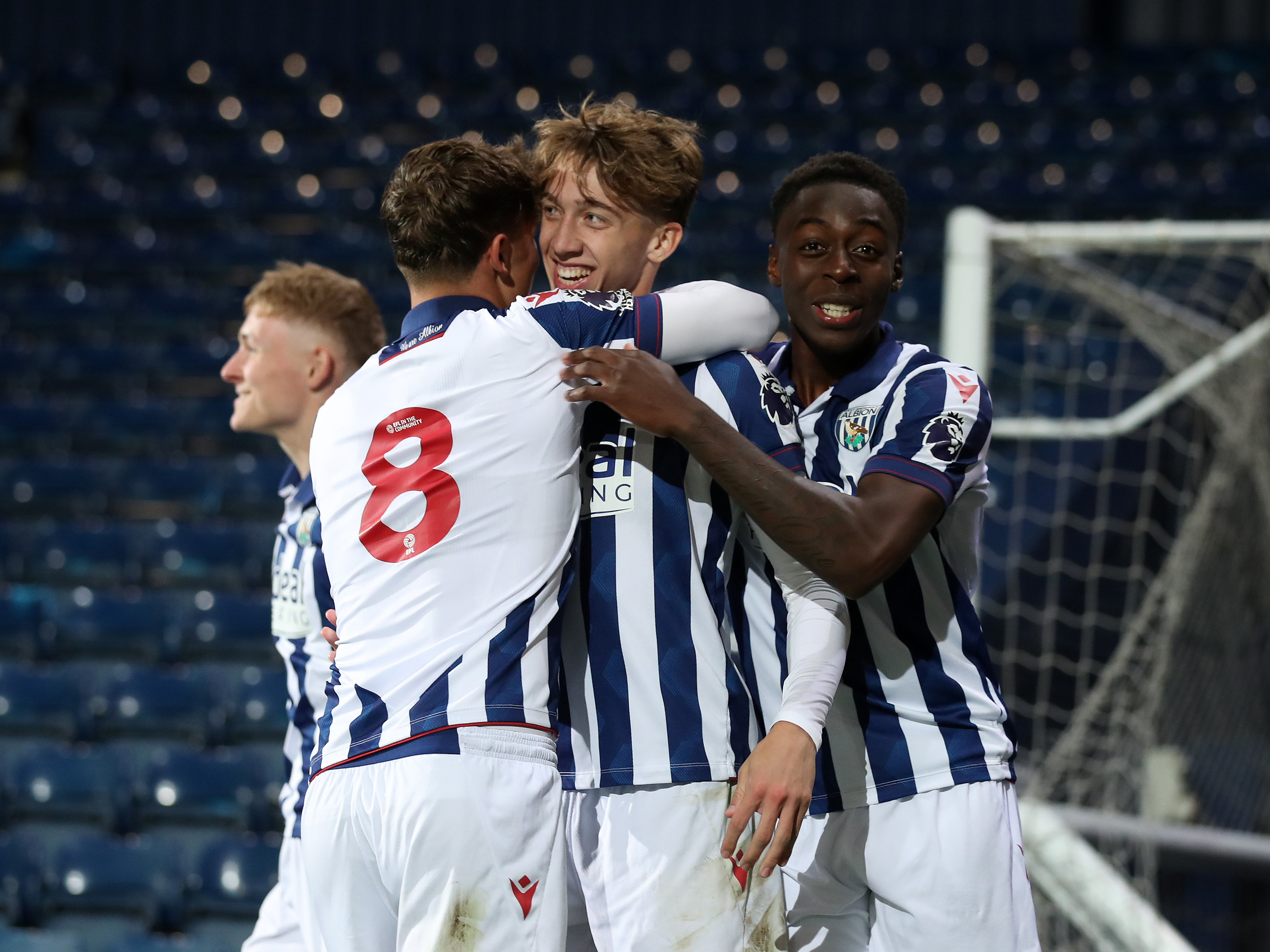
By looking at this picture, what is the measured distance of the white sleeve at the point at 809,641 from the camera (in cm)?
189

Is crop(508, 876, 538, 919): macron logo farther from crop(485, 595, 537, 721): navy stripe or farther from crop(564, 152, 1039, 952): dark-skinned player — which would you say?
crop(564, 152, 1039, 952): dark-skinned player

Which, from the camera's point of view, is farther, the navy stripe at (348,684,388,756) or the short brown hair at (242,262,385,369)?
the short brown hair at (242,262,385,369)

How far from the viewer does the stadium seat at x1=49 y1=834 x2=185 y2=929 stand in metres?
4.88

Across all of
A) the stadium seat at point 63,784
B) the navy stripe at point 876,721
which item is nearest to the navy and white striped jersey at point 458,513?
the navy stripe at point 876,721

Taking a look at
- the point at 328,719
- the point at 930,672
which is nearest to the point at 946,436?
the point at 930,672

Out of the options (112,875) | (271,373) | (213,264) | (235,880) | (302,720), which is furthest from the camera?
(213,264)

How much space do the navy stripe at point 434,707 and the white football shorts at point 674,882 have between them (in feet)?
1.03

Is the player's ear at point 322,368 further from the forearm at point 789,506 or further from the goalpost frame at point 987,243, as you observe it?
the goalpost frame at point 987,243

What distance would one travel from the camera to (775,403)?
2094 mm

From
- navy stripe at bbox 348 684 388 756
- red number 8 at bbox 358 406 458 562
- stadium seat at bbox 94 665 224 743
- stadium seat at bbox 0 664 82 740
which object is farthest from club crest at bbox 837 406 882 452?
stadium seat at bbox 0 664 82 740

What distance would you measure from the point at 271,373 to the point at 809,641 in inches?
68.5

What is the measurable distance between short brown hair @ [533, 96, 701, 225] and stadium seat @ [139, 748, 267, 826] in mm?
3861

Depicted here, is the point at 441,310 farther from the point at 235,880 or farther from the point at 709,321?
the point at 235,880

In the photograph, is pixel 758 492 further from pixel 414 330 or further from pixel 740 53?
pixel 740 53
